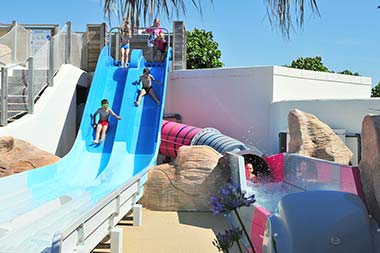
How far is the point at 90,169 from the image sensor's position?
26.0 ft

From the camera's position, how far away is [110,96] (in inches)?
399

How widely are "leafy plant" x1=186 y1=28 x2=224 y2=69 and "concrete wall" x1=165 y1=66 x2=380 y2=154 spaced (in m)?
11.3

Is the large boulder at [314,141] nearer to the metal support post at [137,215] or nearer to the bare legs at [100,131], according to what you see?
the metal support post at [137,215]

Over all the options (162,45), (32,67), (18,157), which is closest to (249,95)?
(162,45)

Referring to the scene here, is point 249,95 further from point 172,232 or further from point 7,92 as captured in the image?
point 172,232

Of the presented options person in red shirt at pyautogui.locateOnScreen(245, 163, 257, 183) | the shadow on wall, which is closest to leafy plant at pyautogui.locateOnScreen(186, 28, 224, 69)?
the shadow on wall

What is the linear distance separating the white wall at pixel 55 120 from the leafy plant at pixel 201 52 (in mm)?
11671

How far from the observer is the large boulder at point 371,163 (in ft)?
8.14

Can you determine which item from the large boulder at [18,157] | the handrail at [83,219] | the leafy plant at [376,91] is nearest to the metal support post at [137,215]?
the handrail at [83,219]

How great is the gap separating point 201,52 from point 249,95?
505 inches

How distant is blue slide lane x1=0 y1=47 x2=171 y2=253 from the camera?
181 inches

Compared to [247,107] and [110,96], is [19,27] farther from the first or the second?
[247,107]

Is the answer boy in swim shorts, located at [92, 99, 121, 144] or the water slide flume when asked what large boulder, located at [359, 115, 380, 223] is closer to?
the water slide flume

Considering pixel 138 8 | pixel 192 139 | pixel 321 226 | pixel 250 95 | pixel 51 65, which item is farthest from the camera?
pixel 250 95
